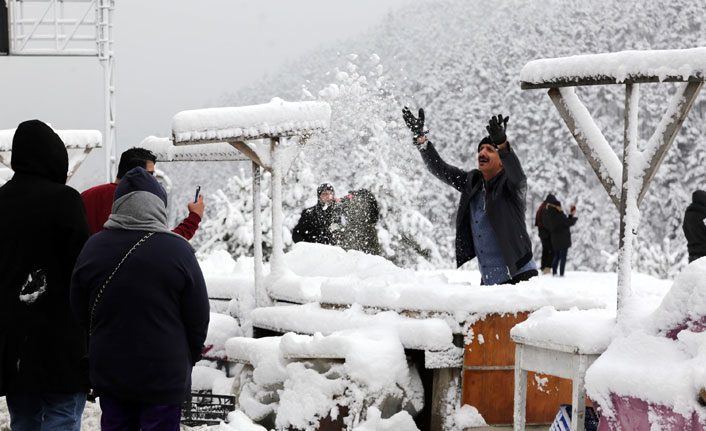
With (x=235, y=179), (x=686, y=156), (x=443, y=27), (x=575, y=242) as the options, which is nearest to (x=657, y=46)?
(x=686, y=156)

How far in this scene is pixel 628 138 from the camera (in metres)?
4.82

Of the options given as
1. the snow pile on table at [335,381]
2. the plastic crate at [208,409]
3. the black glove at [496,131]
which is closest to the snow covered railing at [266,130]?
the plastic crate at [208,409]

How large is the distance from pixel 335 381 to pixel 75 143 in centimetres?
490

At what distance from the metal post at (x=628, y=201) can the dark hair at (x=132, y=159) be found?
2.96 m

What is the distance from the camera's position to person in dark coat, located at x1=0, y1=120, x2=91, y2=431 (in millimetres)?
3809

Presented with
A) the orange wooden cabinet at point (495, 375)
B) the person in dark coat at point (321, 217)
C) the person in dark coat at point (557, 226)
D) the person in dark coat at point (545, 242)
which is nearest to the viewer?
the orange wooden cabinet at point (495, 375)

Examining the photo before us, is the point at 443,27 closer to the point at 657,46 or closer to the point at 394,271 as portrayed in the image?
the point at 657,46

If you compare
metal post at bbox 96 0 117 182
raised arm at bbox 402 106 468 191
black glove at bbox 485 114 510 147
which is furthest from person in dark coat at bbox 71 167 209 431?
metal post at bbox 96 0 117 182

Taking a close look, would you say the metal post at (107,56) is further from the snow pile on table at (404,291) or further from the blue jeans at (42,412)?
the blue jeans at (42,412)

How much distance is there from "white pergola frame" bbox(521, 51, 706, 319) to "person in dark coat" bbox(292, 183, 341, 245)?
4509mm

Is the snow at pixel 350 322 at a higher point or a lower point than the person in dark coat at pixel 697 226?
lower

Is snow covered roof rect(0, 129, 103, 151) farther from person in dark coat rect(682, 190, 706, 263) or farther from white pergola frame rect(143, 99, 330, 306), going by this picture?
person in dark coat rect(682, 190, 706, 263)

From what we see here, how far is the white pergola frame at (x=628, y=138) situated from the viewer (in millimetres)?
4574

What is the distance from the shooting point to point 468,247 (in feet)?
21.7
